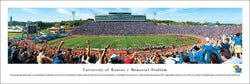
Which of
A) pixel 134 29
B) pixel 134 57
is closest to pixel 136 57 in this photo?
pixel 134 57

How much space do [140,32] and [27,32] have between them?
2433cm

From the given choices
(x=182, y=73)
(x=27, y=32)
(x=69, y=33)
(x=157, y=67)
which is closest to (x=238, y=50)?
(x=182, y=73)

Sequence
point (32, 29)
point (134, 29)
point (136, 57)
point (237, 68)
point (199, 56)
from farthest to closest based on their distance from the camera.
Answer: point (134, 29)
point (32, 29)
point (237, 68)
point (199, 56)
point (136, 57)

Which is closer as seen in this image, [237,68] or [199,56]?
[199,56]

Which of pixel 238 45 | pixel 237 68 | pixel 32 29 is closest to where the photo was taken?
pixel 237 68

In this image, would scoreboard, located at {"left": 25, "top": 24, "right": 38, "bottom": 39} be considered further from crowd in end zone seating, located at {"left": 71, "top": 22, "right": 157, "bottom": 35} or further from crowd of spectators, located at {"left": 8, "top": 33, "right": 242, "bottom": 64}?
crowd in end zone seating, located at {"left": 71, "top": 22, "right": 157, "bottom": 35}

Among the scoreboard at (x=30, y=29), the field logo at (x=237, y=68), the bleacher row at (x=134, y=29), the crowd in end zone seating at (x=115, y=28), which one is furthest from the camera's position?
the crowd in end zone seating at (x=115, y=28)

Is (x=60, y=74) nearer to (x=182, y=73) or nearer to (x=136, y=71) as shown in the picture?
(x=136, y=71)

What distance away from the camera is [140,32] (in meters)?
34.2

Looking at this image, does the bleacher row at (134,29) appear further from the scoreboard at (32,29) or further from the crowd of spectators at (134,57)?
the crowd of spectators at (134,57)

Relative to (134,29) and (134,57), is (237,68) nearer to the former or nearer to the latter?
(134,57)

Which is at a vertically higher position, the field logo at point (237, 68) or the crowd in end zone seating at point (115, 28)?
the crowd in end zone seating at point (115, 28)

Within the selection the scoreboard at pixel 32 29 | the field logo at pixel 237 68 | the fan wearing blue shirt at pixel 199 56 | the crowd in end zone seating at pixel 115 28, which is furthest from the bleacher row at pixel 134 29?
the fan wearing blue shirt at pixel 199 56

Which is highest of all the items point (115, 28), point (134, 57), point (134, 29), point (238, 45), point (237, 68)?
point (115, 28)
